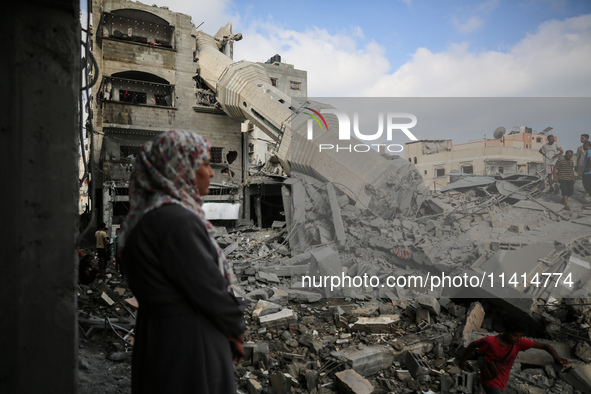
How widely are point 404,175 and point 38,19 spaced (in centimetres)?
1263

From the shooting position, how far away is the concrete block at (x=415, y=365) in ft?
13.9

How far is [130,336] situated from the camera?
4777 mm

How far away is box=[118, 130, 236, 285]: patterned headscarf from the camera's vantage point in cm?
144

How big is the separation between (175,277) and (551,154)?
10.0 metres

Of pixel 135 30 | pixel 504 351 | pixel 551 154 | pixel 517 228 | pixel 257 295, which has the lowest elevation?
pixel 257 295

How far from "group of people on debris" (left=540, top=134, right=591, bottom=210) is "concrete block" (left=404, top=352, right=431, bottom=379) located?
6265 millimetres

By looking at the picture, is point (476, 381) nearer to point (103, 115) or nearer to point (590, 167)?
point (590, 167)

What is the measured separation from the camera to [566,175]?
8.40 meters

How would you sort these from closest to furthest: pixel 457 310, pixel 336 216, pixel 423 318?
1. pixel 423 318
2. pixel 457 310
3. pixel 336 216

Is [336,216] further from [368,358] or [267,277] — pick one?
[368,358]

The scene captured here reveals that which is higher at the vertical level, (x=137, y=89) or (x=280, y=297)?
(x=137, y=89)

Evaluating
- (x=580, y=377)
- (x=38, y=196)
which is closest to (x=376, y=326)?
(x=580, y=377)

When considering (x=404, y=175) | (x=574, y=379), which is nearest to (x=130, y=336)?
(x=574, y=379)

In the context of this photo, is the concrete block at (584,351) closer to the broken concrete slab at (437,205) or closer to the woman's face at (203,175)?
the woman's face at (203,175)
